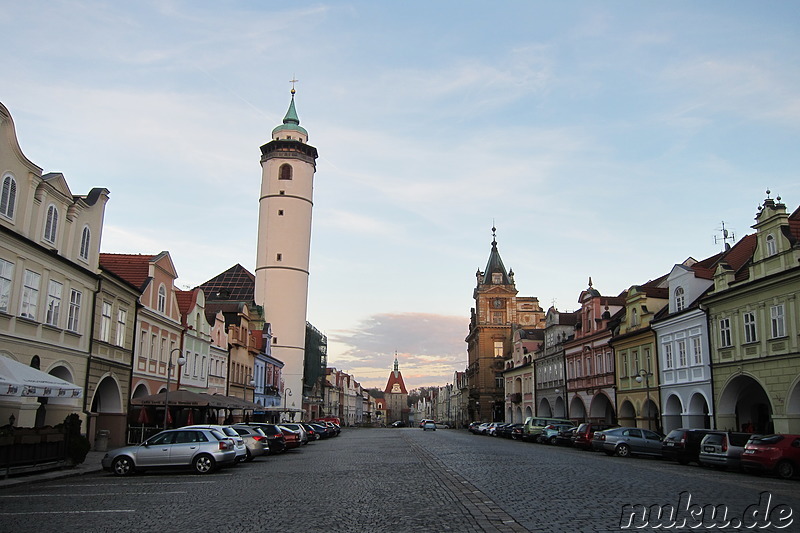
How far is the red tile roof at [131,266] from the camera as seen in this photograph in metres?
38.7

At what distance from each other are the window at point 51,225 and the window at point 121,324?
24.0 ft

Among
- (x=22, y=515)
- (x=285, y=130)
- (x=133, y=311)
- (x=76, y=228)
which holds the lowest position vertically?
(x=22, y=515)

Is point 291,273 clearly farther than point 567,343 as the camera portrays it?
Yes

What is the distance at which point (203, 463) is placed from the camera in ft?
74.6

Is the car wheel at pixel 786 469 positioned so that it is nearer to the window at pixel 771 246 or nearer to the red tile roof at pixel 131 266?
the window at pixel 771 246

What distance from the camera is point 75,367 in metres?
30.0

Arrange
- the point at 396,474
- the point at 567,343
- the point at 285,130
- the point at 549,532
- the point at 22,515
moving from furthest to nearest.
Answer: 1. the point at 285,130
2. the point at 567,343
3. the point at 396,474
4. the point at 22,515
5. the point at 549,532

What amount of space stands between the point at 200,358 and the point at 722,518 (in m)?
40.7

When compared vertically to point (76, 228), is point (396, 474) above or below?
below

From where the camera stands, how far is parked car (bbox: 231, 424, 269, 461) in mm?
29266

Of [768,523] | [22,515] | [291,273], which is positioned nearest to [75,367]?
[22,515]

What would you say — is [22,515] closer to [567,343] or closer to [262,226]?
[567,343]

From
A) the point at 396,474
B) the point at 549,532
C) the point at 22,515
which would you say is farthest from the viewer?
the point at 396,474

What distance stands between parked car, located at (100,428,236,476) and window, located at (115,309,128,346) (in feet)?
42.5
